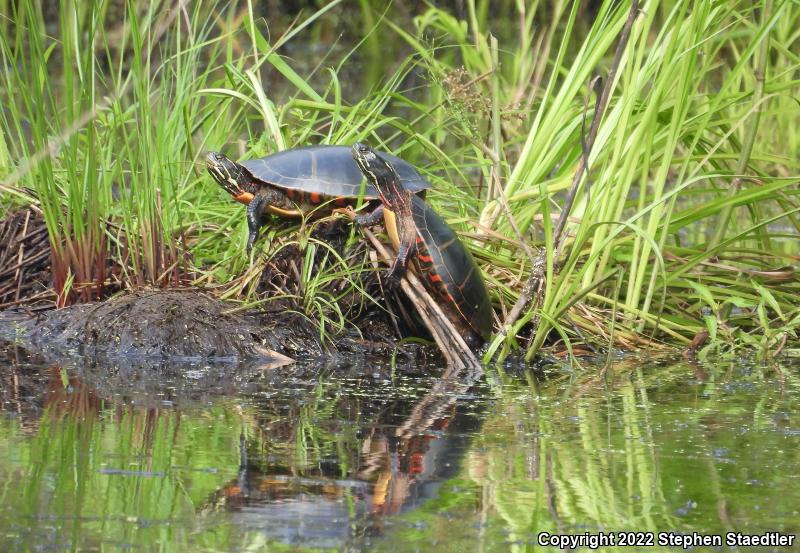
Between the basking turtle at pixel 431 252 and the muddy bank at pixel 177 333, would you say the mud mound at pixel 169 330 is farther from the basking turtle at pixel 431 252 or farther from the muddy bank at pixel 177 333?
the basking turtle at pixel 431 252

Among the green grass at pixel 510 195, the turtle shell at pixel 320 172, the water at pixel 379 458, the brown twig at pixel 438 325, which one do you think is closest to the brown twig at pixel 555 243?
the green grass at pixel 510 195

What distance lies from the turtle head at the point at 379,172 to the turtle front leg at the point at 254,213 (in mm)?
381

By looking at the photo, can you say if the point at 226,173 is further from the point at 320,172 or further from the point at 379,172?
the point at 379,172

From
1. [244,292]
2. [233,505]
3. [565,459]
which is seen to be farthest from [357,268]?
[233,505]

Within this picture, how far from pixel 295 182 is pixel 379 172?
0.33m

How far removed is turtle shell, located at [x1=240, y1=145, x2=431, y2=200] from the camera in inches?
155

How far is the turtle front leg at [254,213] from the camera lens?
3951mm

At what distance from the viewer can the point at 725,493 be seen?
222 cm

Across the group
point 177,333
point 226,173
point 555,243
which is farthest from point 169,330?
point 555,243

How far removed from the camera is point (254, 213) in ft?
13.0

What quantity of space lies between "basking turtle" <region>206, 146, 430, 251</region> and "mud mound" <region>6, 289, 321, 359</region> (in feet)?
1.10

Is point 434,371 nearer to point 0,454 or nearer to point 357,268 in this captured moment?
point 357,268

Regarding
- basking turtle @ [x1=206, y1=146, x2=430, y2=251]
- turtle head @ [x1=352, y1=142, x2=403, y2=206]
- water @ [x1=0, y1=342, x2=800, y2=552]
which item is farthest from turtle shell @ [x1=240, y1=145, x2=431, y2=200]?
water @ [x1=0, y1=342, x2=800, y2=552]

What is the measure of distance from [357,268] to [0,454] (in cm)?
169
